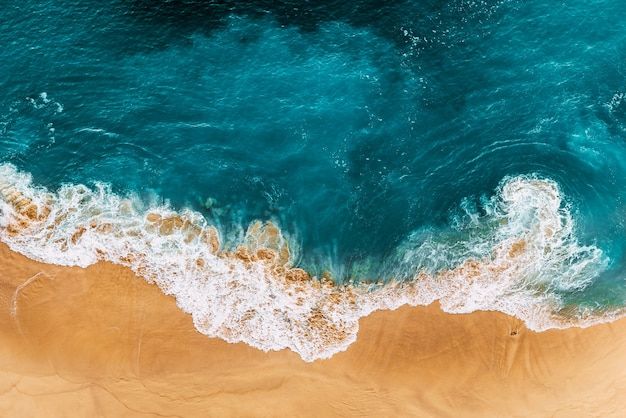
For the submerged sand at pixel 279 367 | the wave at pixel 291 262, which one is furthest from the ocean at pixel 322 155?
the submerged sand at pixel 279 367

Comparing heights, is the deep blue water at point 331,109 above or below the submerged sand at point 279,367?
above

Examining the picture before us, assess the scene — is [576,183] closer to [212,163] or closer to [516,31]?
[516,31]

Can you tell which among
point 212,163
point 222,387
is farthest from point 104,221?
point 222,387

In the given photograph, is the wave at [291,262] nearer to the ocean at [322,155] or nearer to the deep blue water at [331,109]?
the ocean at [322,155]

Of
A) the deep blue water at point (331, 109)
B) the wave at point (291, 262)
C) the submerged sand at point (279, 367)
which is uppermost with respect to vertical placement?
the deep blue water at point (331, 109)

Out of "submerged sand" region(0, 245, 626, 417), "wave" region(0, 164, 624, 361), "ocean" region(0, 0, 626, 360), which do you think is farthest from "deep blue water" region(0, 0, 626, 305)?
"submerged sand" region(0, 245, 626, 417)

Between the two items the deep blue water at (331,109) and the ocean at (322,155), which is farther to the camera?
the deep blue water at (331,109)

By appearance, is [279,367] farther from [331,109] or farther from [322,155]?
Answer: [331,109]

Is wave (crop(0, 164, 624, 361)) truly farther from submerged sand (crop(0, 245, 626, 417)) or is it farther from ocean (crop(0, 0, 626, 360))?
submerged sand (crop(0, 245, 626, 417))
